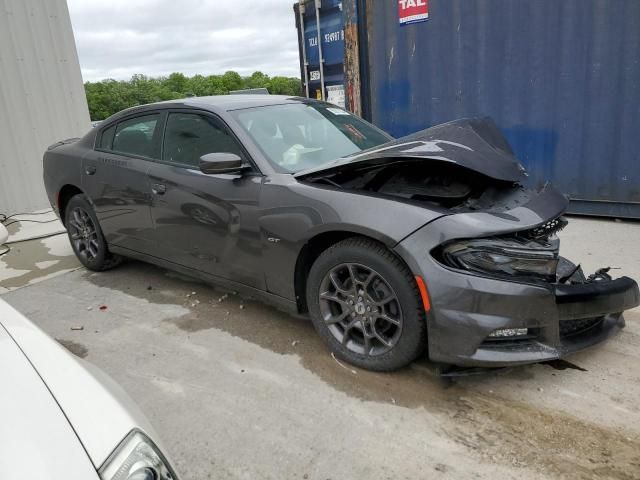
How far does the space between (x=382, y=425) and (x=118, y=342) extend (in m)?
1.91

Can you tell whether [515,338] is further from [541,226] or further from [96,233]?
[96,233]

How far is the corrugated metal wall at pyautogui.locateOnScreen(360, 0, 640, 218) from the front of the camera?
5.03 metres

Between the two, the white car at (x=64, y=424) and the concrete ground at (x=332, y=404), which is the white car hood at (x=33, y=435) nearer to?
the white car at (x=64, y=424)

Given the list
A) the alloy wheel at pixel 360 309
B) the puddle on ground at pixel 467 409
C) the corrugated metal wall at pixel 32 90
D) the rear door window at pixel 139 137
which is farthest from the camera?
the corrugated metal wall at pixel 32 90

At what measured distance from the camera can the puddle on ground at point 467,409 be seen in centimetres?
208

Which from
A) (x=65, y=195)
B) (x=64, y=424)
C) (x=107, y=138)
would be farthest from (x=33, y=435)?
(x=65, y=195)

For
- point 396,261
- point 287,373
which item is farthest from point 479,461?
point 287,373

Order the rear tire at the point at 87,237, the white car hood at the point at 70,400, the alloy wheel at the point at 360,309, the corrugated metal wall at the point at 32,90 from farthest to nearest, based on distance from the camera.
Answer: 1. the corrugated metal wall at the point at 32,90
2. the rear tire at the point at 87,237
3. the alloy wheel at the point at 360,309
4. the white car hood at the point at 70,400

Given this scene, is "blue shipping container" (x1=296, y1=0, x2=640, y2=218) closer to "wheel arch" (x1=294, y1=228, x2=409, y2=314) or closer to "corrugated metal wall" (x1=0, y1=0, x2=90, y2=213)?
"wheel arch" (x1=294, y1=228, x2=409, y2=314)

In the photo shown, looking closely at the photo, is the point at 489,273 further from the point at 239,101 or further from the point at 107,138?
the point at 107,138

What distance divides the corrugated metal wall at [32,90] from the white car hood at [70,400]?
21.8ft

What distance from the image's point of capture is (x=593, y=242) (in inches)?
184

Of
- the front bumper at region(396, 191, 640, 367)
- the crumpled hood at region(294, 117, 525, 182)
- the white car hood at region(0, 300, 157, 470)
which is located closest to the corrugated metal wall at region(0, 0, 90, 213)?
the crumpled hood at region(294, 117, 525, 182)

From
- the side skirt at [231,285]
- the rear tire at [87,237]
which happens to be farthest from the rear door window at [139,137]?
the side skirt at [231,285]
